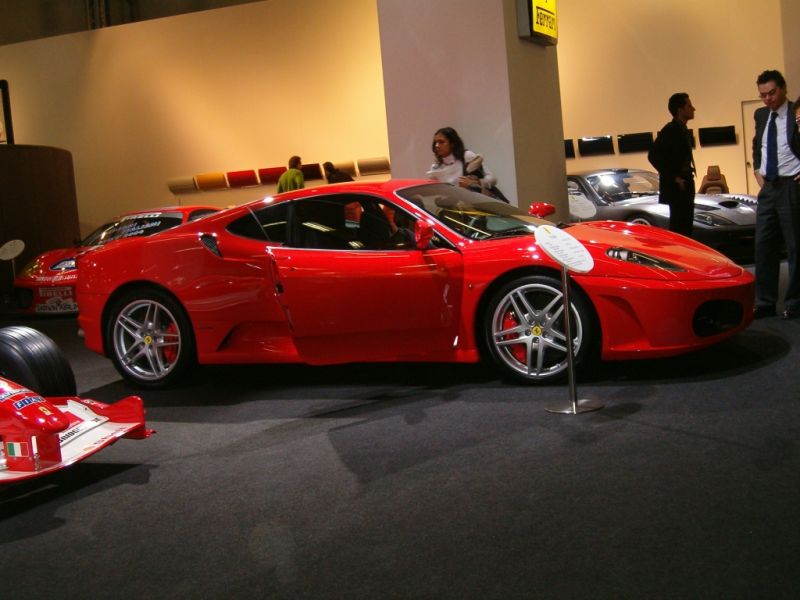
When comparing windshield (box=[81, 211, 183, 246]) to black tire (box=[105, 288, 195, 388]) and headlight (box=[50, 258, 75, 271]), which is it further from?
black tire (box=[105, 288, 195, 388])

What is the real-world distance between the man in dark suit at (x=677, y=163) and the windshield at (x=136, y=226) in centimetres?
483

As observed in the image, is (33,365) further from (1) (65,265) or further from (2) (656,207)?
(2) (656,207)

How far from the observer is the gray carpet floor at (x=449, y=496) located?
2879 millimetres

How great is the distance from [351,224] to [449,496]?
7.98 ft

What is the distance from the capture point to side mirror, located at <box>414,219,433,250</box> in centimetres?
522

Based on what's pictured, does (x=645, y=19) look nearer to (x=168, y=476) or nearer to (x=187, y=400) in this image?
(x=187, y=400)

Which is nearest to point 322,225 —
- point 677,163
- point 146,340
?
point 146,340

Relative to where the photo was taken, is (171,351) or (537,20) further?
(537,20)

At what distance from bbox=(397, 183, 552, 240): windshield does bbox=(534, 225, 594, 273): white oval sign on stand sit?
0.89 metres

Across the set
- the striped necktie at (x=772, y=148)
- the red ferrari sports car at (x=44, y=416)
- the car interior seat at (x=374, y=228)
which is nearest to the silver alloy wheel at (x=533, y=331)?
the car interior seat at (x=374, y=228)

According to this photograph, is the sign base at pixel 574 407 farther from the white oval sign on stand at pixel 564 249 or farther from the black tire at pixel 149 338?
the black tire at pixel 149 338

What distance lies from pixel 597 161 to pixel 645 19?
7.08 feet

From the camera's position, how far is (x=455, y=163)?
7809 millimetres

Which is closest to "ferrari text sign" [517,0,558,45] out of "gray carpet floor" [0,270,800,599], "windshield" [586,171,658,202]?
"windshield" [586,171,658,202]
